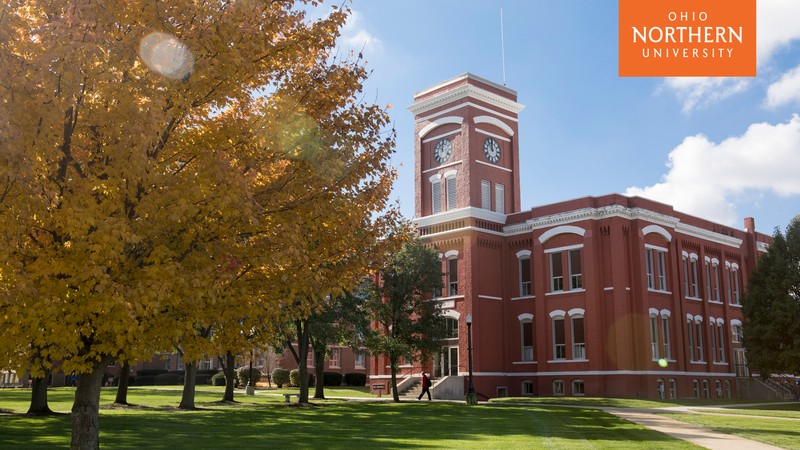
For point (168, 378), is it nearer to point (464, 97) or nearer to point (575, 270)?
point (464, 97)

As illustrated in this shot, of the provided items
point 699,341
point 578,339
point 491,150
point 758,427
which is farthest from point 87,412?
point 699,341

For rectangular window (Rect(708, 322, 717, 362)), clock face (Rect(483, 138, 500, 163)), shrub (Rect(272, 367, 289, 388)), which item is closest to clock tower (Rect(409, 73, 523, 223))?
clock face (Rect(483, 138, 500, 163))

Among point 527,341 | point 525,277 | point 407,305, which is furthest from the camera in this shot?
point 525,277

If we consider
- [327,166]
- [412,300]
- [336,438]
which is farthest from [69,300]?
[412,300]

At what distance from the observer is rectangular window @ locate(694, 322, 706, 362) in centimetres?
4419

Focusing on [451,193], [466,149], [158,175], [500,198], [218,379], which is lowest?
[218,379]

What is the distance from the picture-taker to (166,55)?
369 inches

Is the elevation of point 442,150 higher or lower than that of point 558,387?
higher

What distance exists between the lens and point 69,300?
344 inches

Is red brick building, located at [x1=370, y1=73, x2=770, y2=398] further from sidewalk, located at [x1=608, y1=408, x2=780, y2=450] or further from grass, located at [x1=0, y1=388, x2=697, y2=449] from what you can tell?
sidewalk, located at [x1=608, y1=408, x2=780, y2=450]

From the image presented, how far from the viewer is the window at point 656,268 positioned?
4153cm

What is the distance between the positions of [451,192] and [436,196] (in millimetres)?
1576

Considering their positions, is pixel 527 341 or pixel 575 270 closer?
pixel 575 270

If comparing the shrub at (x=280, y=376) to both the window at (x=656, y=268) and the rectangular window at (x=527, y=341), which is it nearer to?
the rectangular window at (x=527, y=341)
